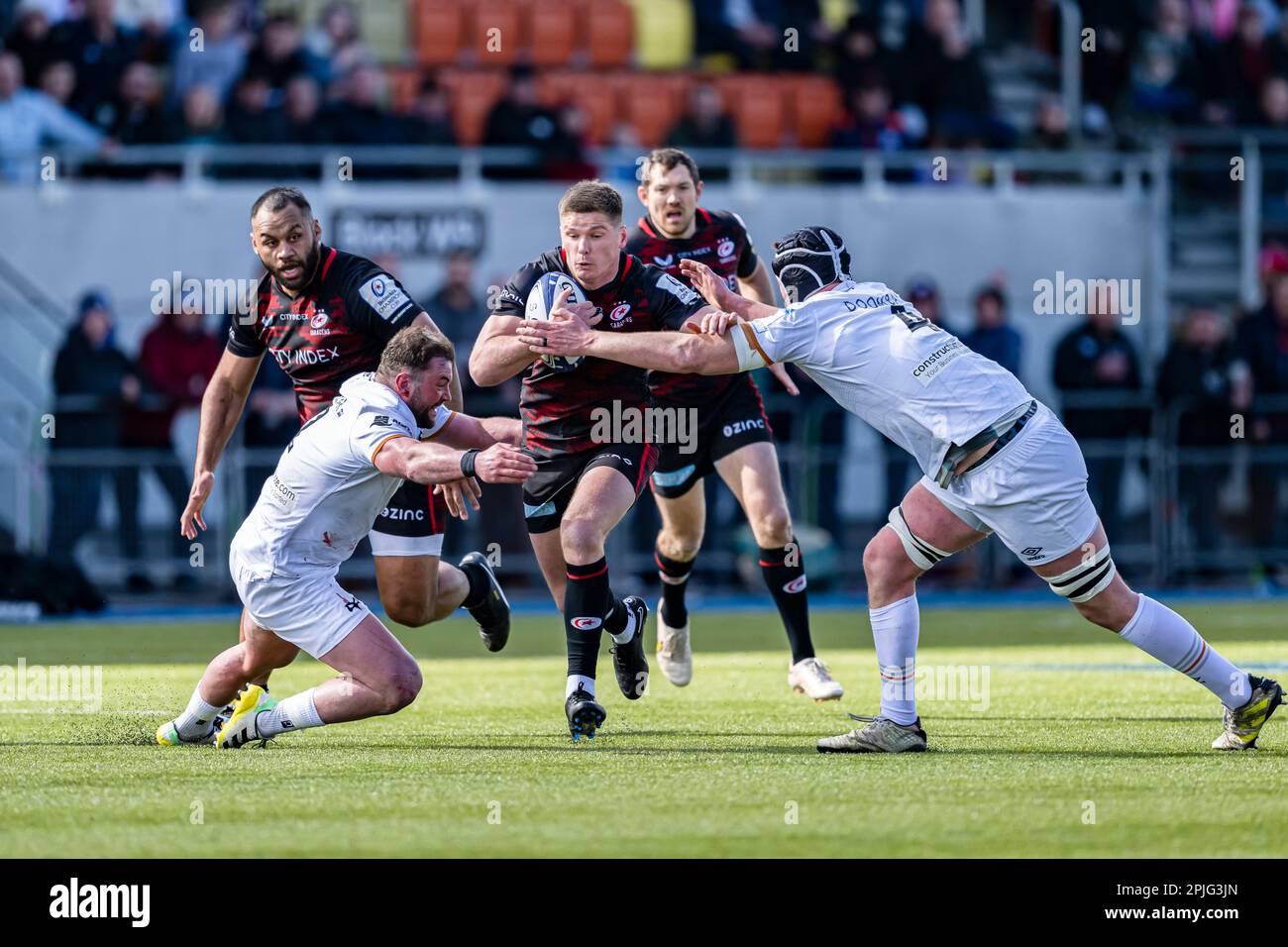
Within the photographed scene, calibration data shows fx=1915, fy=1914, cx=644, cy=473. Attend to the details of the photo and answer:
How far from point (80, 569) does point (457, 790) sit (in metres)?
10.8

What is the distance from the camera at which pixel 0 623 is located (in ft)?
52.8

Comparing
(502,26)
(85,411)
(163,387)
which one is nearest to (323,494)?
(163,387)

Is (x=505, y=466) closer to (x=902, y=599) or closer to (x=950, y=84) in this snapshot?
(x=902, y=599)

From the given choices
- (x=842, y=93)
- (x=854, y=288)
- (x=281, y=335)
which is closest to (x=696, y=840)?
(x=854, y=288)

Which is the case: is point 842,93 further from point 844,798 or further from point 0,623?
point 844,798

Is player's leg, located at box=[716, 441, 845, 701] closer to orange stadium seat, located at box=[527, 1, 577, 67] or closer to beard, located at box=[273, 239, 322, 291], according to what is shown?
beard, located at box=[273, 239, 322, 291]

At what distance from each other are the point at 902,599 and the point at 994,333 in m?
10.5

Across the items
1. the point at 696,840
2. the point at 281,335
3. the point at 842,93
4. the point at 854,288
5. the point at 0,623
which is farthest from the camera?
the point at 842,93

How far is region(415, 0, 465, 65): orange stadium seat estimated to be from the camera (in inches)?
952

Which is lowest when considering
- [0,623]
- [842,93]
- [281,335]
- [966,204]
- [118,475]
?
[0,623]

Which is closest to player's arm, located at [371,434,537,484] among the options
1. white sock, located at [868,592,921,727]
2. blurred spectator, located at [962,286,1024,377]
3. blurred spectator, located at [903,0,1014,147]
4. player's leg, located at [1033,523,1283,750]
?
white sock, located at [868,592,921,727]

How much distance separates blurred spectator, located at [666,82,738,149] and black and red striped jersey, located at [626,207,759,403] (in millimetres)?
10462

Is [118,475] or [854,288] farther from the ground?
[854,288]

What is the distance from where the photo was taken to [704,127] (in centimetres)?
2073
